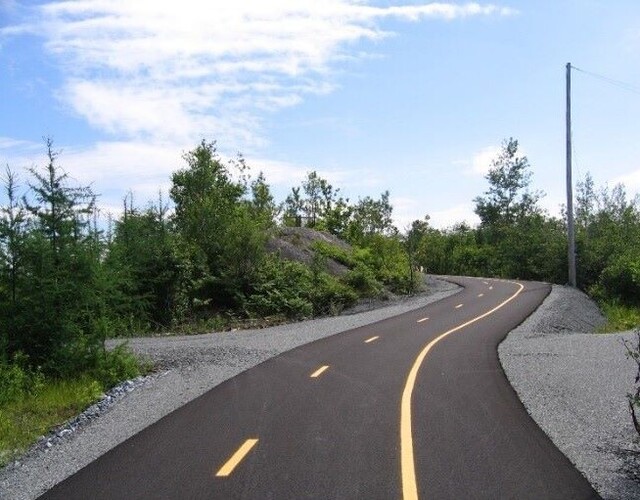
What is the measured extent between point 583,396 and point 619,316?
20245mm

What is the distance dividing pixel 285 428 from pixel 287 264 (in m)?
23.3

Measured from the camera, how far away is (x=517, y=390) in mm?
10734

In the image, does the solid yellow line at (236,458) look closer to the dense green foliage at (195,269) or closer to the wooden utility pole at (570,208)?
the dense green foliage at (195,269)

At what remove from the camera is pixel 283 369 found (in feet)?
44.3

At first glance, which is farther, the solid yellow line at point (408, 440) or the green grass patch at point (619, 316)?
the green grass patch at point (619, 316)

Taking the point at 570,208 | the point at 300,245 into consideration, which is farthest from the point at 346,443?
the point at 570,208

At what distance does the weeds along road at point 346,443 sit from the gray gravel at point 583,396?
0.92ft

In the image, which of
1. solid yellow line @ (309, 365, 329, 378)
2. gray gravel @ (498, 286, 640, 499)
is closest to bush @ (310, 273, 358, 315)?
gray gravel @ (498, 286, 640, 499)

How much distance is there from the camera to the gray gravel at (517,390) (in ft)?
23.2

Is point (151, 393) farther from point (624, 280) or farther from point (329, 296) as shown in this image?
point (624, 280)

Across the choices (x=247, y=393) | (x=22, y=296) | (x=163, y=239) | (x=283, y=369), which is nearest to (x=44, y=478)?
(x=247, y=393)

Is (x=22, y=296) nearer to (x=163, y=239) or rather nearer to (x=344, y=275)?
(x=163, y=239)

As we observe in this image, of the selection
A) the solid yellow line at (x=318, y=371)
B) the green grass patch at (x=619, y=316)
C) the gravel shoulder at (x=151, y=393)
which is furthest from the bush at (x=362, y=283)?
the solid yellow line at (x=318, y=371)

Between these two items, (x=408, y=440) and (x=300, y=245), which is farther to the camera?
(x=300, y=245)
